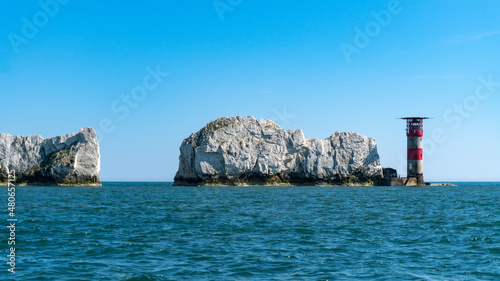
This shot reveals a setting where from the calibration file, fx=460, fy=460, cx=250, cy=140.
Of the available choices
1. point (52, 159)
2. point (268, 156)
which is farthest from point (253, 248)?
point (52, 159)

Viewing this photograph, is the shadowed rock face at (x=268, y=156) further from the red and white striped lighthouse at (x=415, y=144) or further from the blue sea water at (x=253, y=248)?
the blue sea water at (x=253, y=248)

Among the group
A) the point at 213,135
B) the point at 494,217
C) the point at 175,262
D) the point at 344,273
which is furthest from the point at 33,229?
the point at 213,135

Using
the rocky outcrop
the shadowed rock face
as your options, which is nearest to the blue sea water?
the shadowed rock face

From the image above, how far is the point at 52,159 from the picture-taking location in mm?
102688

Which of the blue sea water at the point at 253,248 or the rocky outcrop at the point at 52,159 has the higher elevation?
the rocky outcrop at the point at 52,159

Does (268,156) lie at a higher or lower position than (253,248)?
higher

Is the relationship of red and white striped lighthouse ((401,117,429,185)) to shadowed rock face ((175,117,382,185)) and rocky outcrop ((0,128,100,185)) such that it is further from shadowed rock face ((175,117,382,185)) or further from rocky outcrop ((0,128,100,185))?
rocky outcrop ((0,128,100,185))

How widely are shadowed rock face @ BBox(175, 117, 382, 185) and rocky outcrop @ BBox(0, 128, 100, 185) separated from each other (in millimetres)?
21118

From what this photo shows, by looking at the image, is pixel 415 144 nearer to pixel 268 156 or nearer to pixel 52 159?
pixel 268 156

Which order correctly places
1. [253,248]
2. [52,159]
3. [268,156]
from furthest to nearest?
[268,156] → [52,159] → [253,248]

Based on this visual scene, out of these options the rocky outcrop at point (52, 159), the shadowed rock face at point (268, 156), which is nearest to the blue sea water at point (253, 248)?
the shadowed rock face at point (268, 156)

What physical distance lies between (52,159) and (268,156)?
158 ft

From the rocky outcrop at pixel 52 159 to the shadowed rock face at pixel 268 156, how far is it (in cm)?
2112

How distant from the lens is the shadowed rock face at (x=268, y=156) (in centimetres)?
10219
